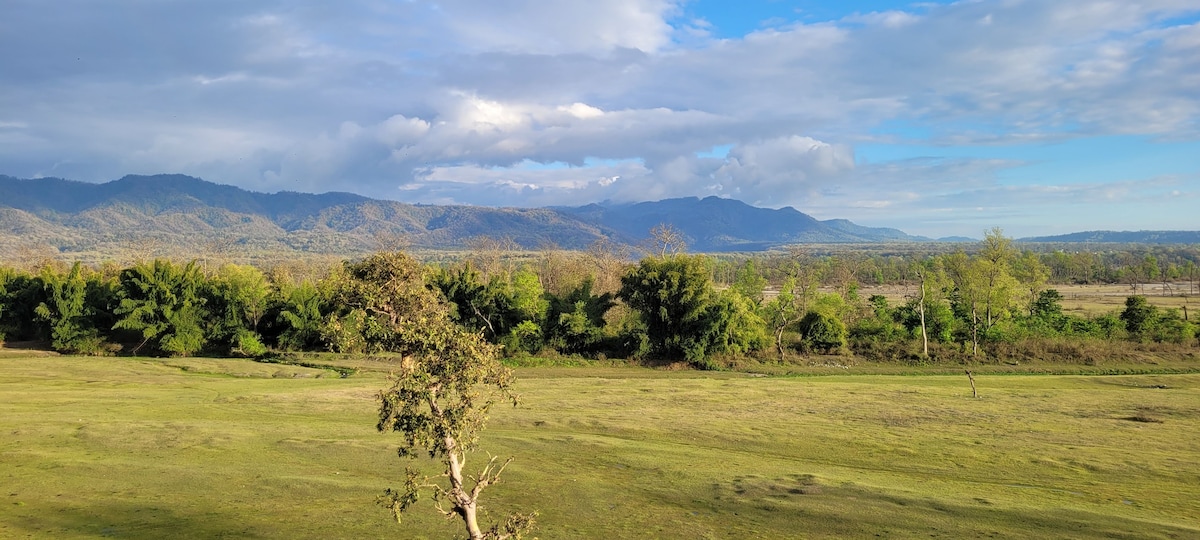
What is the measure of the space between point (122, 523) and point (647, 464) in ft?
50.5

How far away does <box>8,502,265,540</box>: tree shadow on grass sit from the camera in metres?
16.4

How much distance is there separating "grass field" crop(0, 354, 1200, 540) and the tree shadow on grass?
77mm

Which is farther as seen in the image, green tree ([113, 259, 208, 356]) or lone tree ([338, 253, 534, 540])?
green tree ([113, 259, 208, 356])

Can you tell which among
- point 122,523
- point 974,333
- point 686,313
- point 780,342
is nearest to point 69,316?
point 686,313

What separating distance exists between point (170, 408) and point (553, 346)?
126 feet

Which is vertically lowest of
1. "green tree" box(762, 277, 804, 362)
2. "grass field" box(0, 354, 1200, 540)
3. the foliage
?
"grass field" box(0, 354, 1200, 540)

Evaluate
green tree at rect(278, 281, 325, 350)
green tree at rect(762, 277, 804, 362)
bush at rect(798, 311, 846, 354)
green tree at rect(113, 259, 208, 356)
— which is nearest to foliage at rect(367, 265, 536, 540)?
green tree at rect(762, 277, 804, 362)

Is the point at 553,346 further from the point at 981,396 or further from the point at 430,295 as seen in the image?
the point at 430,295

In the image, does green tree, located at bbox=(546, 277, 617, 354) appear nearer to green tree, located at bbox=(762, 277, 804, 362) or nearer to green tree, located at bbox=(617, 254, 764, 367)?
green tree, located at bbox=(617, 254, 764, 367)

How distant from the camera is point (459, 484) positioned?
11.8 meters

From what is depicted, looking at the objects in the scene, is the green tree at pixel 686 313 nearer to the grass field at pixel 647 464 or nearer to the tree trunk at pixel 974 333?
the tree trunk at pixel 974 333

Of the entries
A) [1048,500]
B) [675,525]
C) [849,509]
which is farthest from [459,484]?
[1048,500]

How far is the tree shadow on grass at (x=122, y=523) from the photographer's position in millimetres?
16359

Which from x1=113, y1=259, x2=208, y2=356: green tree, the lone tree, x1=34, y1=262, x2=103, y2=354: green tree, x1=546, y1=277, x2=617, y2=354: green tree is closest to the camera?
the lone tree
